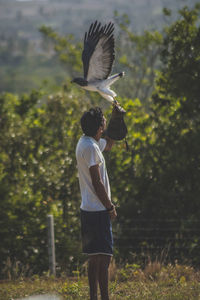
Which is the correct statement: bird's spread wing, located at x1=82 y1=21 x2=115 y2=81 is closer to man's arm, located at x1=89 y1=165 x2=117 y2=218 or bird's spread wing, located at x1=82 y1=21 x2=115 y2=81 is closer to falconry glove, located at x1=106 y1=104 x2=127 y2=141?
falconry glove, located at x1=106 y1=104 x2=127 y2=141

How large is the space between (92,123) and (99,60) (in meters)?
0.52

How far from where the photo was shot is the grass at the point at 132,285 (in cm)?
434

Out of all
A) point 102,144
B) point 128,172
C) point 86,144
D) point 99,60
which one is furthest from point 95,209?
point 128,172

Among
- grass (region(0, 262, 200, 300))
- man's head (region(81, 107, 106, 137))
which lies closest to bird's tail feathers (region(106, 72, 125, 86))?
man's head (region(81, 107, 106, 137))

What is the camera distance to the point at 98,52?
3.91m

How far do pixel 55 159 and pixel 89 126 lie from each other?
3418 mm

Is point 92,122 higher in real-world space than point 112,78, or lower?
lower

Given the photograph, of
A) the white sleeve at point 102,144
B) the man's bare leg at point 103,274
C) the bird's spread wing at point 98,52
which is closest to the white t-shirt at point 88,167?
the white sleeve at point 102,144

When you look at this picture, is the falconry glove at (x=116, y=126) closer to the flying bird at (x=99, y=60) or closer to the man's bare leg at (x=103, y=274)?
the flying bird at (x=99, y=60)

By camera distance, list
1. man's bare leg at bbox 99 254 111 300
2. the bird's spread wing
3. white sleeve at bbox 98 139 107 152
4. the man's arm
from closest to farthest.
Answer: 1. the man's arm
2. man's bare leg at bbox 99 254 111 300
3. the bird's spread wing
4. white sleeve at bbox 98 139 107 152

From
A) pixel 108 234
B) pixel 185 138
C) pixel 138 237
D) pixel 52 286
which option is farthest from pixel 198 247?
pixel 108 234

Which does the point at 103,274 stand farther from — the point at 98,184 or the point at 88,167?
the point at 88,167

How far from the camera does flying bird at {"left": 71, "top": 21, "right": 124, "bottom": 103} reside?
381 centimetres

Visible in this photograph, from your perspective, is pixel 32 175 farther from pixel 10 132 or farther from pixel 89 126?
pixel 89 126
